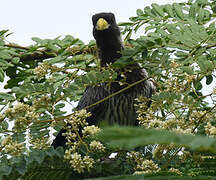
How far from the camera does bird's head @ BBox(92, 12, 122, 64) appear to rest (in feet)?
10.3

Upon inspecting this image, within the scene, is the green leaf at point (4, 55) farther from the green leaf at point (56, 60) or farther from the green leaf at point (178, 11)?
the green leaf at point (178, 11)

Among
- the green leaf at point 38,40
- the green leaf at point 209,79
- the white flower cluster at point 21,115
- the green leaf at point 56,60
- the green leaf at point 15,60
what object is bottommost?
the white flower cluster at point 21,115

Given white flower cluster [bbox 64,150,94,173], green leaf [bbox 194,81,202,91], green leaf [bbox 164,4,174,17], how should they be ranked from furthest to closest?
green leaf [bbox 164,4,174,17] → green leaf [bbox 194,81,202,91] → white flower cluster [bbox 64,150,94,173]

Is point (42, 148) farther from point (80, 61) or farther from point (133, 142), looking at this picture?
point (133, 142)

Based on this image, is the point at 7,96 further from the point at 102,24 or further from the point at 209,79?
the point at 209,79

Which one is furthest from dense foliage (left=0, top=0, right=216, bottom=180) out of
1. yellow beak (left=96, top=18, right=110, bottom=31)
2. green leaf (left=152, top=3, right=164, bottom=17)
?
yellow beak (left=96, top=18, right=110, bottom=31)

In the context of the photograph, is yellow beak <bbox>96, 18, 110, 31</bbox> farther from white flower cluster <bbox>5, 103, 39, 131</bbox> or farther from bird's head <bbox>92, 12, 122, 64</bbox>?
white flower cluster <bbox>5, 103, 39, 131</bbox>

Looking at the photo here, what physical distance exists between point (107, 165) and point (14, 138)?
44 cm

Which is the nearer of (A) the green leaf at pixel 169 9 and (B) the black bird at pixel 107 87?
(A) the green leaf at pixel 169 9

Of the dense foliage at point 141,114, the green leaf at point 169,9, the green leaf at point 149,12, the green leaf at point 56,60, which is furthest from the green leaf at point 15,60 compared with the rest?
the green leaf at point 169,9

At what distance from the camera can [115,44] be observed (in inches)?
126

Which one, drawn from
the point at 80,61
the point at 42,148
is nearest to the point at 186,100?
the point at 42,148

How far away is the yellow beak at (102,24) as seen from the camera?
122 inches

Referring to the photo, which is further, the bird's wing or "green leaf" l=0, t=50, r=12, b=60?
the bird's wing
